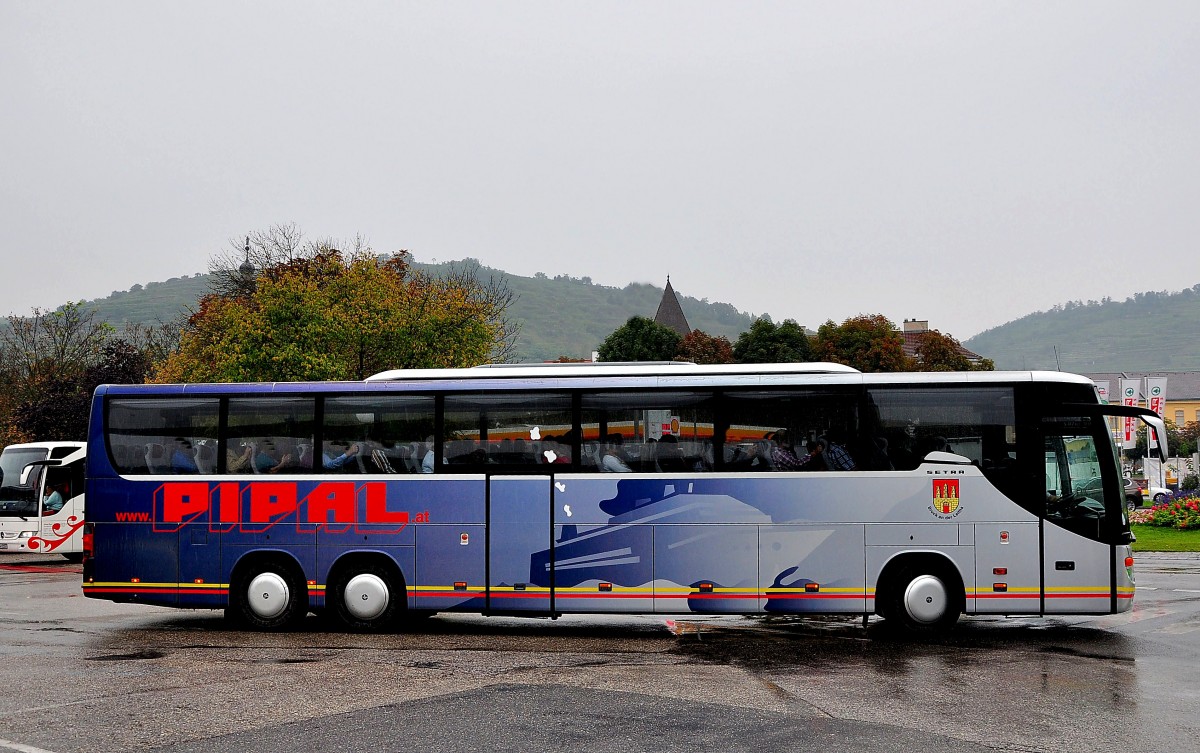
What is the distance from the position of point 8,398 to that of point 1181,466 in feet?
264

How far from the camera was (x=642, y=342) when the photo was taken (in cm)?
9625

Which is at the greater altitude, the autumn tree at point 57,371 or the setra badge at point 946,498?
the autumn tree at point 57,371

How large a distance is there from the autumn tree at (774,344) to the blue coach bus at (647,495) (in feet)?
238

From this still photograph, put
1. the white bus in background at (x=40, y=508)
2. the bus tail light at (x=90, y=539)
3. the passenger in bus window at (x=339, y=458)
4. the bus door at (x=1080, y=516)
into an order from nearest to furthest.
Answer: the bus door at (x=1080, y=516)
the passenger in bus window at (x=339, y=458)
the bus tail light at (x=90, y=539)
the white bus in background at (x=40, y=508)

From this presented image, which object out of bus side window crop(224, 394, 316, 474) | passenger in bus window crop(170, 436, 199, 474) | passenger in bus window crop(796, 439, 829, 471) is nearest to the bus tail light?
passenger in bus window crop(170, 436, 199, 474)

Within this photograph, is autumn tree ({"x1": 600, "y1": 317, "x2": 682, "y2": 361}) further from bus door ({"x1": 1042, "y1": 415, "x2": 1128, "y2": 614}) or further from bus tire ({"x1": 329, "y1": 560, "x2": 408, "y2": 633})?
bus door ({"x1": 1042, "y1": 415, "x2": 1128, "y2": 614})

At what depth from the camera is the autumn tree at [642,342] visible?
95875mm

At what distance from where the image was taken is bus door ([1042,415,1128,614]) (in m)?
13.6

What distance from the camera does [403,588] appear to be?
14.4 meters

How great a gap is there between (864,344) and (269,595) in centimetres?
7245

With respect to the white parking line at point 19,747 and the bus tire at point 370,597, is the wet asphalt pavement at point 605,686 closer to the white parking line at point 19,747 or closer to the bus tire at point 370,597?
the white parking line at point 19,747

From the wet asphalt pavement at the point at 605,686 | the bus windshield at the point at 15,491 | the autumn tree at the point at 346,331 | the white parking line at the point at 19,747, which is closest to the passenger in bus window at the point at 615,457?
the wet asphalt pavement at the point at 605,686

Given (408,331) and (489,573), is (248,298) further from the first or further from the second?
(489,573)

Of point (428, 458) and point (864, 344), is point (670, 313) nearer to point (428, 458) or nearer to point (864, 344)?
point (864, 344)
